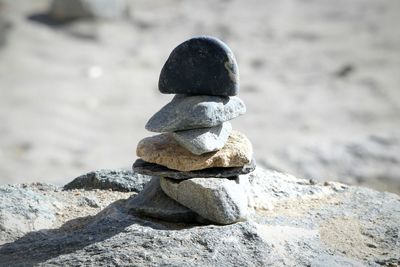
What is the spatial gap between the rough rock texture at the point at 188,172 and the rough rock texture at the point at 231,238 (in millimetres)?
273

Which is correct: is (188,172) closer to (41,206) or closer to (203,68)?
(203,68)

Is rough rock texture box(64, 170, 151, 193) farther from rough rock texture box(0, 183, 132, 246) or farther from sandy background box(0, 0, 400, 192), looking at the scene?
sandy background box(0, 0, 400, 192)

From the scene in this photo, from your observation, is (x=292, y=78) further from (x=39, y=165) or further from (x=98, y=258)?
(x=98, y=258)

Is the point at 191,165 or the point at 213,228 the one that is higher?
the point at 191,165

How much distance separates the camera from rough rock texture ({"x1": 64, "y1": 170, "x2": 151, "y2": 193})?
4762 millimetres

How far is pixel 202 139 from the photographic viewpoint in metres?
3.84

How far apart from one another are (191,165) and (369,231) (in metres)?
Result: 1.15

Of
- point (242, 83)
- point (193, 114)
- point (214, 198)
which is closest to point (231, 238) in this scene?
point (214, 198)

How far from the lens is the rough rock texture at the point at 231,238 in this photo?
3586 mm

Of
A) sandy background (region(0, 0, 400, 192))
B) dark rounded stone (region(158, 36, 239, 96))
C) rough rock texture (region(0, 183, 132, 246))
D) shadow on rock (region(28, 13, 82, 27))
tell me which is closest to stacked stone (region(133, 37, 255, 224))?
dark rounded stone (region(158, 36, 239, 96))

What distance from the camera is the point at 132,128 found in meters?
10.6

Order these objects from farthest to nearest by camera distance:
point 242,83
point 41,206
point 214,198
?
point 242,83
point 41,206
point 214,198

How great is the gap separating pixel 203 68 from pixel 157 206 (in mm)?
844

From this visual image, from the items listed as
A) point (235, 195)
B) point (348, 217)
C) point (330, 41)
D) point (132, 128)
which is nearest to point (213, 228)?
point (235, 195)
